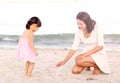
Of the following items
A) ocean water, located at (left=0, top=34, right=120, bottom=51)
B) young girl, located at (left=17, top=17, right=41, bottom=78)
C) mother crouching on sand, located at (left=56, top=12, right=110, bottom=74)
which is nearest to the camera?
young girl, located at (left=17, top=17, right=41, bottom=78)

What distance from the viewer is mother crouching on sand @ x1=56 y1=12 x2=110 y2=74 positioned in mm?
3201

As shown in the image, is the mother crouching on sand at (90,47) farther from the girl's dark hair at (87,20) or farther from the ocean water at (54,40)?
the ocean water at (54,40)

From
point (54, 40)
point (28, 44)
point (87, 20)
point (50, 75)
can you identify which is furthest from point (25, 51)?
point (54, 40)

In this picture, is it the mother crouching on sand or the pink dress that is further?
the mother crouching on sand

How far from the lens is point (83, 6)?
24.8ft

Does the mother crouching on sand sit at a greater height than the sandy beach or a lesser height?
greater

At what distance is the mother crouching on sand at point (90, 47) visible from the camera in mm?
3201

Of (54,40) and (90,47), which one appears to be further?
(54,40)

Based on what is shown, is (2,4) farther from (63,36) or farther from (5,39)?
(63,36)

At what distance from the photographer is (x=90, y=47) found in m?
3.35

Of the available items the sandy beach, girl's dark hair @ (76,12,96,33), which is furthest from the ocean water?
girl's dark hair @ (76,12,96,33)

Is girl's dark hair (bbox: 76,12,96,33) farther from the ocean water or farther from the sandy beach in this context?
the ocean water

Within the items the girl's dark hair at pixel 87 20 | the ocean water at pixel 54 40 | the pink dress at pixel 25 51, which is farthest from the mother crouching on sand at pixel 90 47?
the ocean water at pixel 54 40

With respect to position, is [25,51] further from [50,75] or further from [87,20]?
[87,20]
